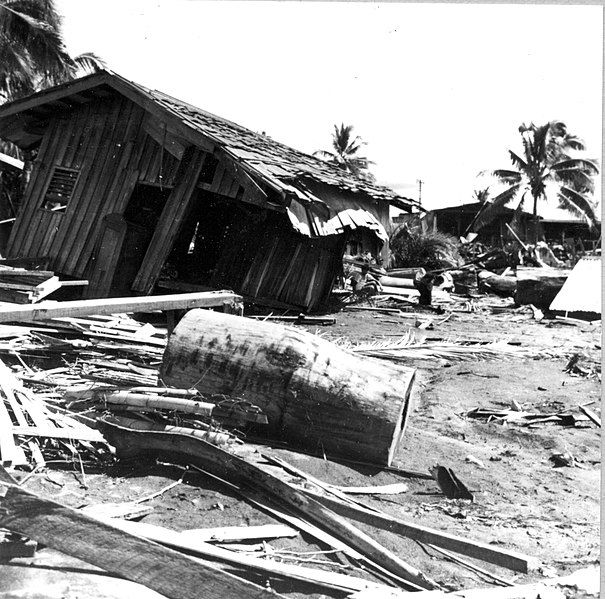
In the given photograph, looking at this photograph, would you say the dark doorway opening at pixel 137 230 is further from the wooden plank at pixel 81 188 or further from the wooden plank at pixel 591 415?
the wooden plank at pixel 591 415

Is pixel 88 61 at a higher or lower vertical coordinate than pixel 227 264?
higher

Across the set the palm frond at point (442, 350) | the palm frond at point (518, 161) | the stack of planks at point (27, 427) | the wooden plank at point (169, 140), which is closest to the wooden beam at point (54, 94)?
the wooden plank at point (169, 140)

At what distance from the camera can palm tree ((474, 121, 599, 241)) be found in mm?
28297

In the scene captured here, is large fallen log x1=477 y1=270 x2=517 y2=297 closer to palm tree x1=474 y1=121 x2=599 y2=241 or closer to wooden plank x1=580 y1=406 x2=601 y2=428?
palm tree x1=474 y1=121 x2=599 y2=241

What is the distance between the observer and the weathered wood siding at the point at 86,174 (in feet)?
39.3

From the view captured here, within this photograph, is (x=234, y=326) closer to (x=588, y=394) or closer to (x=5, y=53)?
(x=588, y=394)

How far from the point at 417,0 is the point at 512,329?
380 inches

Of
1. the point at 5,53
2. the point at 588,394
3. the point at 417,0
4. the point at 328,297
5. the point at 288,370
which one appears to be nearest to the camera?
the point at 417,0

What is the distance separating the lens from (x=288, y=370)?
14.9 feet

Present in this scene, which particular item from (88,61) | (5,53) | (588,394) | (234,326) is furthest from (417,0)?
(88,61)

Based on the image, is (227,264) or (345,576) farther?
(227,264)

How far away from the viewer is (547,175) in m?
31.4

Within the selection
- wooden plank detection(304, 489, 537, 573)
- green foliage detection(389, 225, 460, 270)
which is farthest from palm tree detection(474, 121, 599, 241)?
wooden plank detection(304, 489, 537, 573)

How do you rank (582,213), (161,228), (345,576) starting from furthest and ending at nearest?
A: 1. (582,213)
2. (161,228)
3. (345,576)
